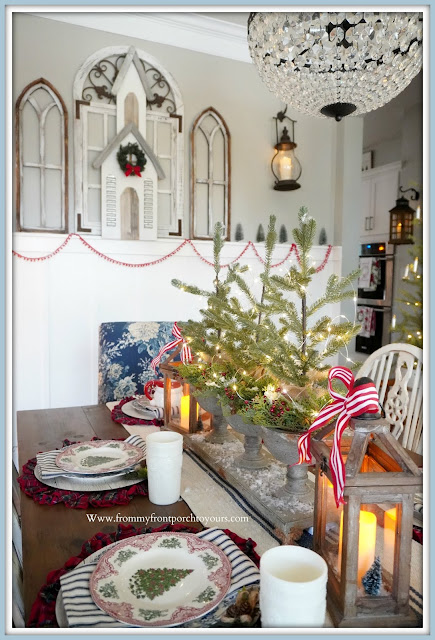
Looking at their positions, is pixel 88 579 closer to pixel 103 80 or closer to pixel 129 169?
pixel 129 169

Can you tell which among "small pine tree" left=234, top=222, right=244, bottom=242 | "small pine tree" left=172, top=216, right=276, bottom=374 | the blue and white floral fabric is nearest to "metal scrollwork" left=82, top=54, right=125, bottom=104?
"small pine tree" left=234, top=222, right=244, bottom=242

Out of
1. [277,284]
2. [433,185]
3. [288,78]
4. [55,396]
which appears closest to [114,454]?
[277,284]

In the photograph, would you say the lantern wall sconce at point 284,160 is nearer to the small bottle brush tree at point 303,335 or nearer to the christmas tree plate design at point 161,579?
the small bottle brush tree at point 303,335

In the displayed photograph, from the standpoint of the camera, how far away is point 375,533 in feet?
1.80

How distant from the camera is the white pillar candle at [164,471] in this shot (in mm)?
814

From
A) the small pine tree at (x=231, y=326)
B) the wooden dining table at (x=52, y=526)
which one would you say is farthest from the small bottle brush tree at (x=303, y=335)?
the wooden dining table at (x=52, y=526)

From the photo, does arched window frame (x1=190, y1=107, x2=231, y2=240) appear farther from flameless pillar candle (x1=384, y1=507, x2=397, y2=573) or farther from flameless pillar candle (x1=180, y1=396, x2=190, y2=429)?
flameless pillar candle (x1=384, y1=507, x2=397, y2=573)

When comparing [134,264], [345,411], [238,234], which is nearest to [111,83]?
[134,264]

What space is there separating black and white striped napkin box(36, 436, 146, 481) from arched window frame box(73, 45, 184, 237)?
6.04 feet

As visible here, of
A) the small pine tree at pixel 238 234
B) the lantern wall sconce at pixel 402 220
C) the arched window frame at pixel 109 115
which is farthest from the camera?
the lantern wall sconce at pixel 402 220

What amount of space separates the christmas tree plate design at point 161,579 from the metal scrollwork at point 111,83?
102 inches

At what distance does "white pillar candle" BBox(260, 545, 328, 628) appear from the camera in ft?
1.51

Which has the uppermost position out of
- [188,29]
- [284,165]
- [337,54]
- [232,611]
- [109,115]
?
[188,29]

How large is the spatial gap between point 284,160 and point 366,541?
288 centimetres
